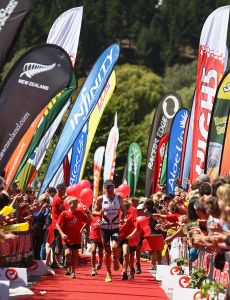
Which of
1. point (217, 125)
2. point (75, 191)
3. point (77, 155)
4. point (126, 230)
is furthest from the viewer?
point (77, 155)

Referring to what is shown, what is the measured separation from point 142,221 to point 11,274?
8083 millimetres

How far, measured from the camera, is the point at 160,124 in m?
30.4

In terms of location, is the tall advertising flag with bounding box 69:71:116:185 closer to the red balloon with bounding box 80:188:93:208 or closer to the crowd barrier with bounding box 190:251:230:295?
the red balloon with bounding box 80:188:93:208

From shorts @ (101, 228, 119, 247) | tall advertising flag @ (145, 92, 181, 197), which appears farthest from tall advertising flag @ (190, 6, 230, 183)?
tall advertising flag @ (145, 92, 181, 197)

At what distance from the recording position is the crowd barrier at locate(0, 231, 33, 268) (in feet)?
57.2

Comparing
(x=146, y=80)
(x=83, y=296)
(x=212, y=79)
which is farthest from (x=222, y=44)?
(x=146, y=80)

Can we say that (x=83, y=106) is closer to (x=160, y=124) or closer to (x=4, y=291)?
(x=160, y=124)

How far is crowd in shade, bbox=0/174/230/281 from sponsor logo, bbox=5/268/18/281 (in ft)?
2.40

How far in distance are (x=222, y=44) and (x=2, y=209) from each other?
6.34 metres

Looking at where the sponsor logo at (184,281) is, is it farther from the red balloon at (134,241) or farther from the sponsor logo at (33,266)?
the red balloon at (134,241)

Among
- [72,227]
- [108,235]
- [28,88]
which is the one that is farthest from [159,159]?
[28,88]

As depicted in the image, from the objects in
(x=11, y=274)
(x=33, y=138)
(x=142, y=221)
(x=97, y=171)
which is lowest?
(x=11, y=274)

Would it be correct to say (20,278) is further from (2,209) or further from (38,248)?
(38,248)

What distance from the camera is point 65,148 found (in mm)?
20922
